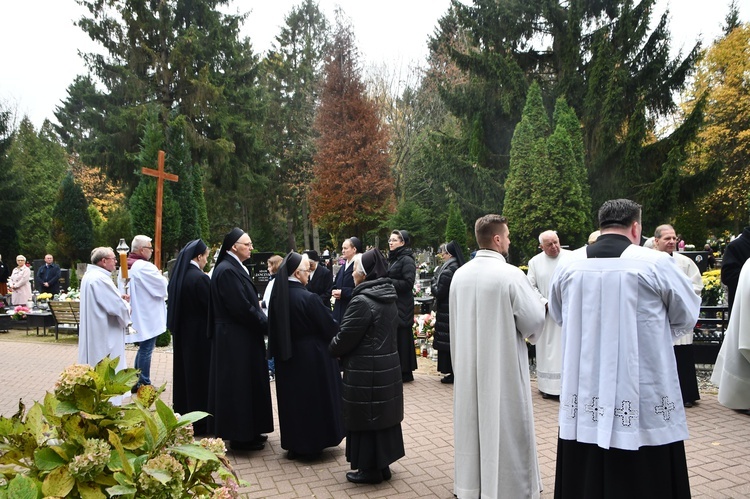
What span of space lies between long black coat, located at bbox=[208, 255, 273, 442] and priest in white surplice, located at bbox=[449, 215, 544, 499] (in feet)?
7.20

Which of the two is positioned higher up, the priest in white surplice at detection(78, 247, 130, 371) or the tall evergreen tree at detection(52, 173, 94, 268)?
the tall evergreen tree at detection(52, 173, 94, 268)

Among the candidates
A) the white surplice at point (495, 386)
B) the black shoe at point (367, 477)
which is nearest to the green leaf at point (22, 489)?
the white surplice at point (495, 386)

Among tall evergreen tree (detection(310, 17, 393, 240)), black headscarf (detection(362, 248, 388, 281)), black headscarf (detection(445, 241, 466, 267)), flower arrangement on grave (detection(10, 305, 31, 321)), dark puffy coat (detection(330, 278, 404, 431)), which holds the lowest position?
flower arrangement on grave (detection(10, 305, 31, 321))

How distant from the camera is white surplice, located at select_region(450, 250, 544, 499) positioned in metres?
3.77

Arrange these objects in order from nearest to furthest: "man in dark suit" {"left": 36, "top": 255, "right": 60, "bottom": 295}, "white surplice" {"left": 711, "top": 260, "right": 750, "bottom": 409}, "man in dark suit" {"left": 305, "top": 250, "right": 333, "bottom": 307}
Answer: "white surplice" {"left": 711, "top": 260, "right": 750, "bottom": 409} → "man in dark suit" {"left": 305, "top": 250, "right": 333, "bottom": 307} → "man in dark suit" {"left": 36, "top": 255, "right": 60, "bottom": 295}

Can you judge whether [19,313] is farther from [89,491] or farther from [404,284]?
[89,491]

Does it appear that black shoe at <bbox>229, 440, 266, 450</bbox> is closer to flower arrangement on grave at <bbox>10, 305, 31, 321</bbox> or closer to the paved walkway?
the paved walkway

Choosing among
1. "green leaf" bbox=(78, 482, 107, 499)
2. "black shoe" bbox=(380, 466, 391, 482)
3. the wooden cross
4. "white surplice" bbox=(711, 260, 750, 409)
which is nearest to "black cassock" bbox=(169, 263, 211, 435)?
"black shoe" bbox=(380, 466, 391, 482)

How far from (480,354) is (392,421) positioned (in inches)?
39.6

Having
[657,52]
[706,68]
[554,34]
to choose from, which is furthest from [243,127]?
[706,68]

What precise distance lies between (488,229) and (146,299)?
5.74 metres

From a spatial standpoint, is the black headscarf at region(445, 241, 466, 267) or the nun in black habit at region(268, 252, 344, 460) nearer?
the nun in black habit at region(268, 252, 344, 460)

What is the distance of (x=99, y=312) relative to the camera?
6.54 m

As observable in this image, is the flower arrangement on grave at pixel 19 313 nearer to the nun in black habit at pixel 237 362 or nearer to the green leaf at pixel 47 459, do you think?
the nun in black habit at pixel 237 362
